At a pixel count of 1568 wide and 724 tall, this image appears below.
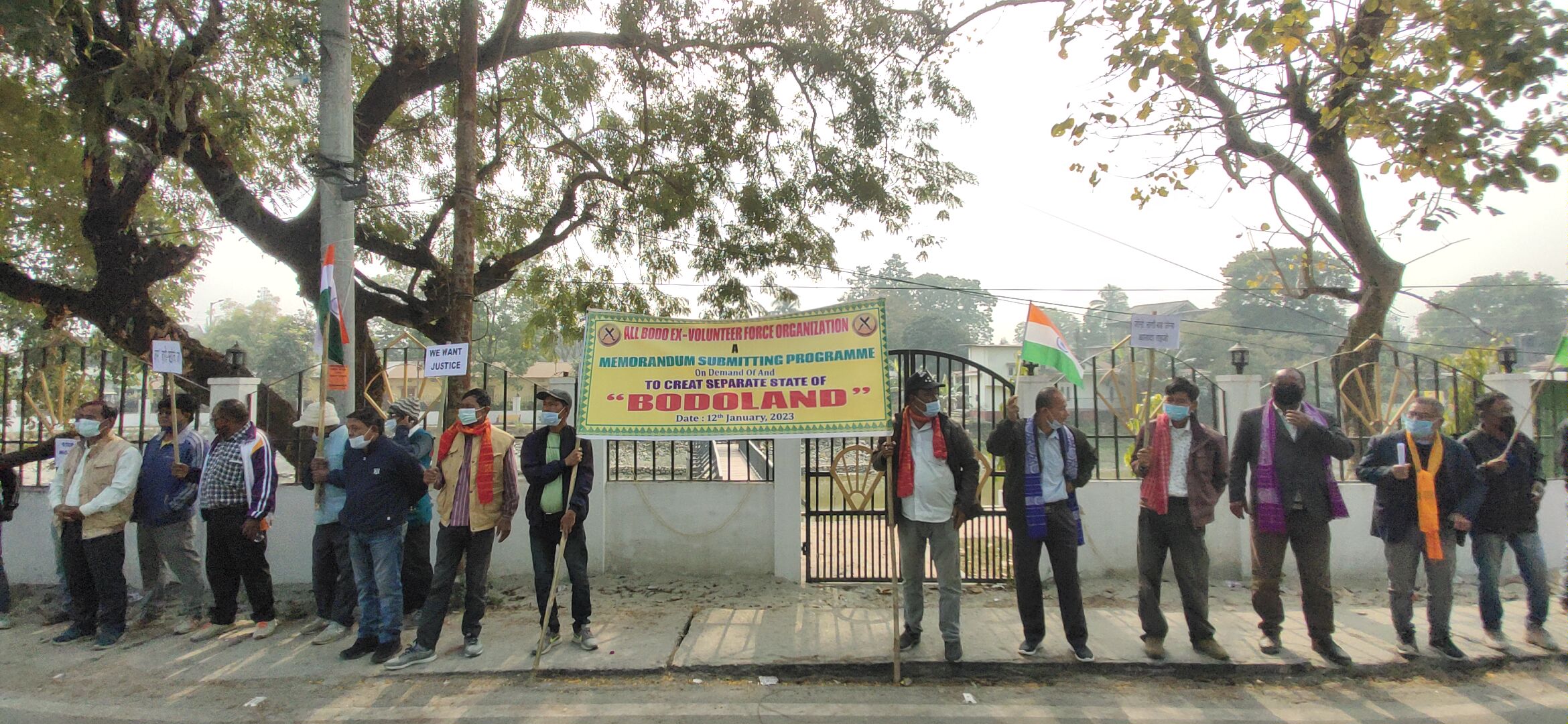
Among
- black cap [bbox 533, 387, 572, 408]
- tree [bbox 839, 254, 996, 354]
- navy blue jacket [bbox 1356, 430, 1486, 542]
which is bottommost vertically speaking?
navy blue jacket [bbox 1356, 430, 1486, 542]

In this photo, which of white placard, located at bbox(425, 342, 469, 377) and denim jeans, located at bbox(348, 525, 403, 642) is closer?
denim jeans, located at bbox(348, 525, 403, 642)

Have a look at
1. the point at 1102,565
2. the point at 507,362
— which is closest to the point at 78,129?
the point at 1102,565

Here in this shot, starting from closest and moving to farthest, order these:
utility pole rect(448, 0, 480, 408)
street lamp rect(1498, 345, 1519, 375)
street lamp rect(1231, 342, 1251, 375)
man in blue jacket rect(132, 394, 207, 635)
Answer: man in blue jacket rect(132, 394, 207, 635) < utility pole rect(448, 0, 480, 408) < street lamp rect(1231, 342, 1251, 375) < street lamp rect(1498, 345, 1519, 375)

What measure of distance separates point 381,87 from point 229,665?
6695mm

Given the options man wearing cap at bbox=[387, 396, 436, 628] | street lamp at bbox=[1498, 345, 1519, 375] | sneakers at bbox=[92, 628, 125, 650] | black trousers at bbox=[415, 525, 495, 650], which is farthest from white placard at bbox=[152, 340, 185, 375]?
street lamp at bbox=[1498, 345, 1519, 375]

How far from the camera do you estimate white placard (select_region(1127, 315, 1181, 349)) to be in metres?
5.40

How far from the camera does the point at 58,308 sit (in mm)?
9602

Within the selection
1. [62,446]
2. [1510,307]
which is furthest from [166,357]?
[1510,307]

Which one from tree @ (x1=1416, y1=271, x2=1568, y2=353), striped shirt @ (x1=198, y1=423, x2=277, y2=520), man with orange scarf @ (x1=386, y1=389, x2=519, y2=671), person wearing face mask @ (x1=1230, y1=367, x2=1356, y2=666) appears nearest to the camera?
person wearing face mask @ (x1=1230, y1=367, x2=1356, y2=666)

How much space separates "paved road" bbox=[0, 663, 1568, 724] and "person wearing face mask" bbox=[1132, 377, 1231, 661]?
377mm

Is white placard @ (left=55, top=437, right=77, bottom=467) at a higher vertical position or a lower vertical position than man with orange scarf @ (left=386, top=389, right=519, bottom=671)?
higher

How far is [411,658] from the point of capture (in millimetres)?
4969

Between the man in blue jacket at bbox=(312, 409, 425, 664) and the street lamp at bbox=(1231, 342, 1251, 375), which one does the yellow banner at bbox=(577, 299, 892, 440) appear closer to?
the man in blue jacket at bbox=(312, 409, 425, 664)

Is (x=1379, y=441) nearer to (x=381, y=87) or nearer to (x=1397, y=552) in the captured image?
(x=1397, y=552)
